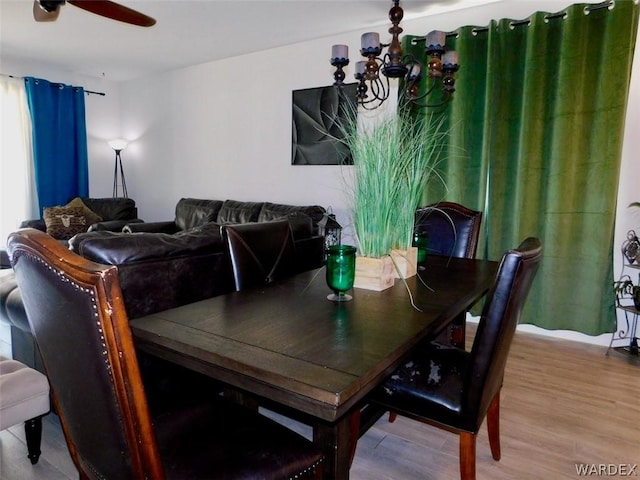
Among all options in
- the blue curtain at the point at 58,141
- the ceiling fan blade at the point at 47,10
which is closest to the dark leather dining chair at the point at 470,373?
the ceiling fan blade at the point at 47,10

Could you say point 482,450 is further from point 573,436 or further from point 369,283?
point 369,283

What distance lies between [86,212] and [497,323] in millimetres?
4946

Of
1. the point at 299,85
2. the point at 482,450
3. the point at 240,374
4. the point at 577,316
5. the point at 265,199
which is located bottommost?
the point at 482,450

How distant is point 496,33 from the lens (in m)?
3.11

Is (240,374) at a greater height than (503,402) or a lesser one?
greater

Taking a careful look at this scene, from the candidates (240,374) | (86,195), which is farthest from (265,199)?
(240,374)

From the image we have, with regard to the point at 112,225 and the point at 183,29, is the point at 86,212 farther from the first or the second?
the point at 183,29

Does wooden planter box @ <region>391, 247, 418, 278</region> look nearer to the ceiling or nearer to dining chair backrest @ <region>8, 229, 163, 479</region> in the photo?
dining chair backrest @ <region>8, 229, 163, 479</region>

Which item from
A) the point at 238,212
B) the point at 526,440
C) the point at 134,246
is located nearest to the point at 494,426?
the point at 526,440

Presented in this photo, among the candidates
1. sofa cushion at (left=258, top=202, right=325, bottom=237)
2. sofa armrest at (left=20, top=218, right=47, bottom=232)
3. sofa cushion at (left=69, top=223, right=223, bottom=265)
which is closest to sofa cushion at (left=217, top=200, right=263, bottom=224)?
sofa cushion at (left=258, top=202, right=325, bottom=237)

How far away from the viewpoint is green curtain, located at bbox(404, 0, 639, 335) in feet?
9.11

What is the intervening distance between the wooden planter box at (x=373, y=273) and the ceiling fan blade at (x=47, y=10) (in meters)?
1.72

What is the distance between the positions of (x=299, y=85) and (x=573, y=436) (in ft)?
12.1

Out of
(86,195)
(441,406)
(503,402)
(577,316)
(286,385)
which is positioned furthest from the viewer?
(86,195)
